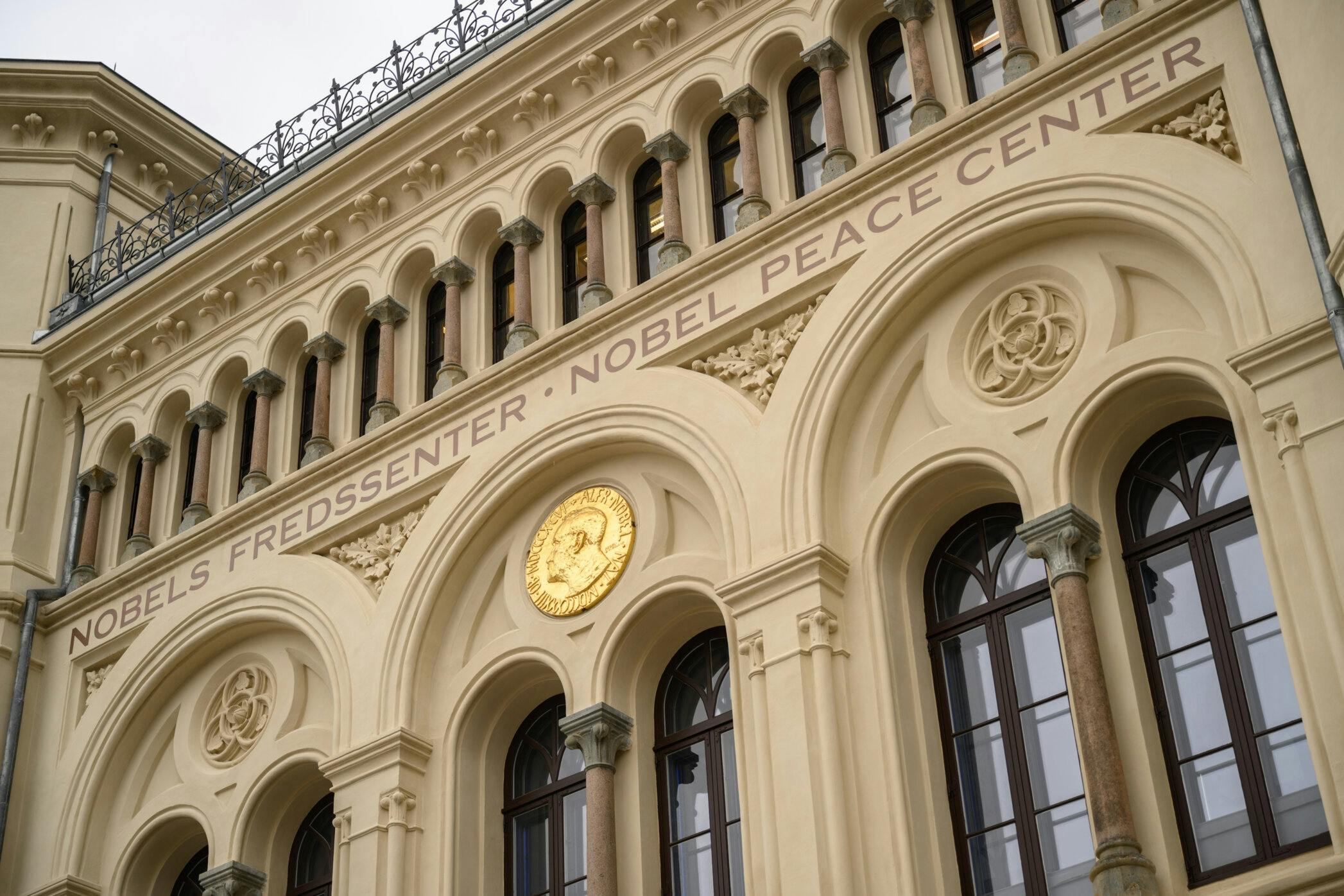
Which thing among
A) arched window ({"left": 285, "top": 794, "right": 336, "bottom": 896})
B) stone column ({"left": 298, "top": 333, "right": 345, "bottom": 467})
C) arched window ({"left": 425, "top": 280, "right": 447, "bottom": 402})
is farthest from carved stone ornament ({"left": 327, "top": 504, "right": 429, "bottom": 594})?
arched window ({"left": 285, "top": 794, "right": 336, "bottom": 896})

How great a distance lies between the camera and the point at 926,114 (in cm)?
1619

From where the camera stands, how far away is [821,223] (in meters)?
16.3

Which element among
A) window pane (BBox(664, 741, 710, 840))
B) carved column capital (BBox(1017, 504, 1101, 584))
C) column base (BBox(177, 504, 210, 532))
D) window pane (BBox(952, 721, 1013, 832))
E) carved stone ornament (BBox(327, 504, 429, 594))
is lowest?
window pane (BBox(952, 721, 1013, 832))

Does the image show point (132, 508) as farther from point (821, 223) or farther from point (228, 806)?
point (821, 223)

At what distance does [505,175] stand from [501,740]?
579cm

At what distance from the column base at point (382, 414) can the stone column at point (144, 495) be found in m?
3.36

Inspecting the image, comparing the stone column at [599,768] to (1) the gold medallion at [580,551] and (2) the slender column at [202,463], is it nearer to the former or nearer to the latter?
(1) the gold medallion at [580,551]

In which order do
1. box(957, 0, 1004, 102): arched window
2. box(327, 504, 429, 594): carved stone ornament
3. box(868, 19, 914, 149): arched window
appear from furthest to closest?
box(327, 504, 429, 594): carved stone ornament → box(868, 19, 914, 149): arched window → box(957, 0, 1004, 102): arched window

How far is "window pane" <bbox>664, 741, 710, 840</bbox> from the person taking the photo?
15.2 metres

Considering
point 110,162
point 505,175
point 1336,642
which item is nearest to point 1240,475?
point 1336,642

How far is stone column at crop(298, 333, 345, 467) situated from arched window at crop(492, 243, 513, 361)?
192 cm

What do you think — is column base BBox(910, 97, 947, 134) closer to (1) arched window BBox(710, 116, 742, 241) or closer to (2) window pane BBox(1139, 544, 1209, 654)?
(1) arched window BBox(710, 116, 742, 241)

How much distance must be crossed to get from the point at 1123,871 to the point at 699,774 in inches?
166

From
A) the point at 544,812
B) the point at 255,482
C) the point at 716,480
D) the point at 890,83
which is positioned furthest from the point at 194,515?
the point at 890,83
